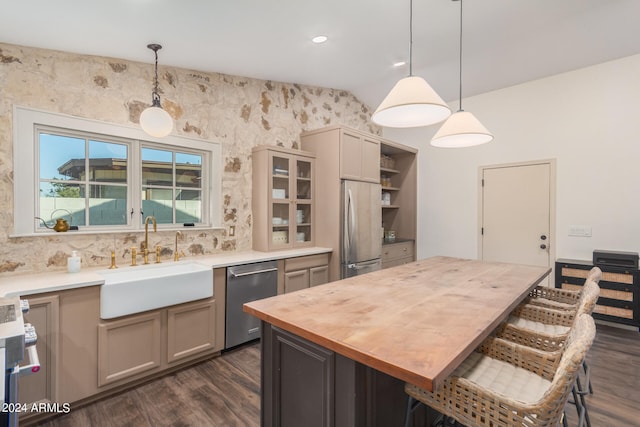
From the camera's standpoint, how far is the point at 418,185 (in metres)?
5.25

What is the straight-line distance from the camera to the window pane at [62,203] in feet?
8.25

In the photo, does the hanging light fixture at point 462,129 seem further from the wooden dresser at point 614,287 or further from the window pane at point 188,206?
the window pane at point 188,206

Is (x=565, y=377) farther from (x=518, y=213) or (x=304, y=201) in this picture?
(x=518, y=213)

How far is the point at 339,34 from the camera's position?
2.86 meters

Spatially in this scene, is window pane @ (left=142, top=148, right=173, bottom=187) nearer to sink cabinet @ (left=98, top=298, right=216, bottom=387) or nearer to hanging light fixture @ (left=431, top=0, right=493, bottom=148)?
sink cabinet @ (left=98, top=298, right=216, bottom=387)

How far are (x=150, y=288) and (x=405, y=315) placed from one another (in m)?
1.86

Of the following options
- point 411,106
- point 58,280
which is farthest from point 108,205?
point 411,106

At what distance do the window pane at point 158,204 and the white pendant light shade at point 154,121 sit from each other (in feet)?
2.25

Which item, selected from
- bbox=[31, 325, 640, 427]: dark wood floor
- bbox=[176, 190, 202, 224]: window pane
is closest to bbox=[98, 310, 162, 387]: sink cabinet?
bbox=[31, 325, 640, 427]: dark wood floor

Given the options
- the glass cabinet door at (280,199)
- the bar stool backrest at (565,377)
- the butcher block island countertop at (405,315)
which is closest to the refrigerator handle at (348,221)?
the glass cabinet door at (280,199)

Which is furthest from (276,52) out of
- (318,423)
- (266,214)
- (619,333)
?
(619,333)

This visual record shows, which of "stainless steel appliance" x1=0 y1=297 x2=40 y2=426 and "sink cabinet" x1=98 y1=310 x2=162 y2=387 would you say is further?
"sink cabinet" x1=98 y1=310 x2=162 y2=387

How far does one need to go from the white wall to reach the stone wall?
2.29 m

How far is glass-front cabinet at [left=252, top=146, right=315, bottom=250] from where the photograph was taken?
364 cm
